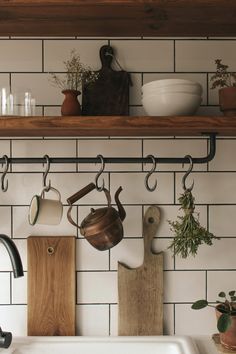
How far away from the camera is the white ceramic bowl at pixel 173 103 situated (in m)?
1.00

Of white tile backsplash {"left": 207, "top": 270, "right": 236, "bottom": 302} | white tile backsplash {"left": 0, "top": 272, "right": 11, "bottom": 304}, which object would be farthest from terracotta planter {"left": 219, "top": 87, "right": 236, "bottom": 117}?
white tile backsplash {"left": 0, "top": 272, "right": 11, "bottom": 304}

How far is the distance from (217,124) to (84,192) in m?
0.40

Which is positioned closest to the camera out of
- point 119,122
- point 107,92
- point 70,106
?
point 119,122

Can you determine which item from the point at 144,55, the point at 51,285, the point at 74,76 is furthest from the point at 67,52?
the point at 51,285

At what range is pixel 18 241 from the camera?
1197 millimetres

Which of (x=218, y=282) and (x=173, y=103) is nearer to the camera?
(x=173, y=103)

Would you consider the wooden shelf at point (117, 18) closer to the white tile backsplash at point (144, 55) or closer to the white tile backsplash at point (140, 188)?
the white tile backsplash at point (144, 55)

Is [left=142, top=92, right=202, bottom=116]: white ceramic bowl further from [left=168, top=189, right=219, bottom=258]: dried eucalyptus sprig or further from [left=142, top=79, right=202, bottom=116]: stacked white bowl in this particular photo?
[left=168, top=189, right=219, bottom=258]: dried eucalyptus sprig

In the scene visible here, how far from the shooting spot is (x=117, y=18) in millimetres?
1053

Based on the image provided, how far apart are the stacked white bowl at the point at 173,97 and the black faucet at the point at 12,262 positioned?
50 centimetres

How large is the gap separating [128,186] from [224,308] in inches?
17.2

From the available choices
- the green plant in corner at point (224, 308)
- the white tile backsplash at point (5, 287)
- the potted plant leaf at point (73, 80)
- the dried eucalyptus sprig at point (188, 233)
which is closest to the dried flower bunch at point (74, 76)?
the potted plant leaf at point (73, 80)

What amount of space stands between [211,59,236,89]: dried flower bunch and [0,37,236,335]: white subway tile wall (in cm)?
6

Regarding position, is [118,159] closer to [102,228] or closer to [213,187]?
[102,228]
